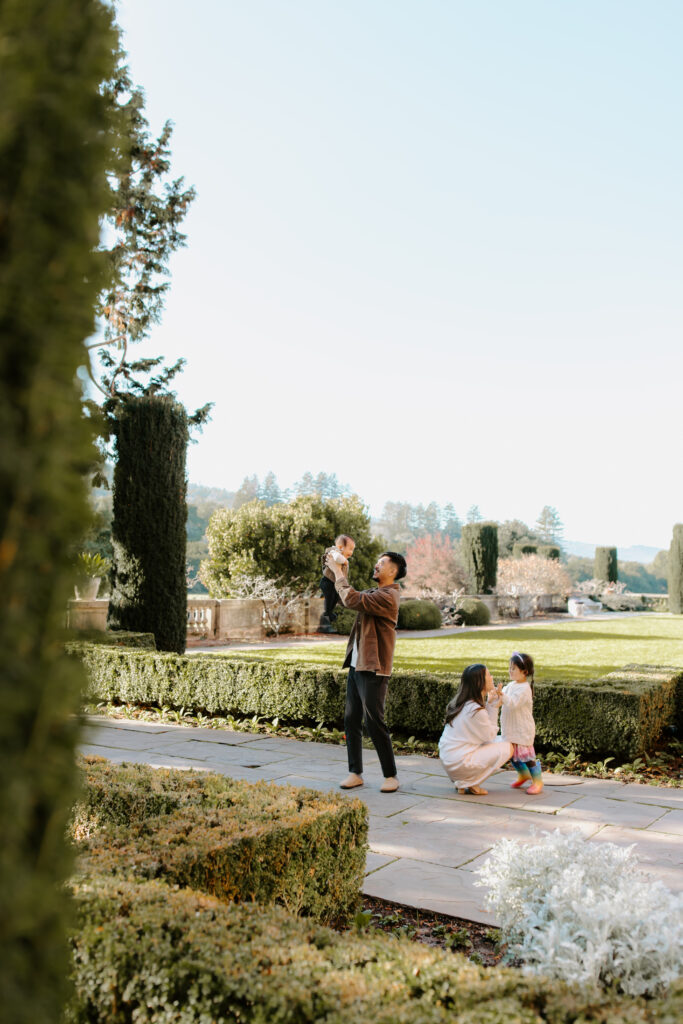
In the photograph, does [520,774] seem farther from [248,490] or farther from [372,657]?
[248,490]

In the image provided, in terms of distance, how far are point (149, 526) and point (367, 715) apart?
737 centimetres

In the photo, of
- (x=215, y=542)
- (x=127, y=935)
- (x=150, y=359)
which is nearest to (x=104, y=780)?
(x=127, y=935)

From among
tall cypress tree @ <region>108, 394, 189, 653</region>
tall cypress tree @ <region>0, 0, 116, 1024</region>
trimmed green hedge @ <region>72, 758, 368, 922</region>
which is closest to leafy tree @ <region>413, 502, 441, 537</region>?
tall cypress tree @ <region>108, 394, 189, 653</region>

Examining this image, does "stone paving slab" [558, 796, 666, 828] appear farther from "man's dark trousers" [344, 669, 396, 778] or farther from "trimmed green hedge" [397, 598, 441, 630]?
"trimmed green hedge" [397, 598, 441, 630]

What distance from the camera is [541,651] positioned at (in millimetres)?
15695

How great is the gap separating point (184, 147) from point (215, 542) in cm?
1033

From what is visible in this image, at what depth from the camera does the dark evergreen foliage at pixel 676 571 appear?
109ft

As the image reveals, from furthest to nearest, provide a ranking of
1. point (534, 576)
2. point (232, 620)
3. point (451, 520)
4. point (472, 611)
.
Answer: point (451, 520) → point (534, 576) → point (472, 611) → point (232, 620)

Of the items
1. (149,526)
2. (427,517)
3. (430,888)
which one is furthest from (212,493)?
(430,888)

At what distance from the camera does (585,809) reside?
529 centimetres

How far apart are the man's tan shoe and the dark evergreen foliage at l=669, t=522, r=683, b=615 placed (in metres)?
31.1

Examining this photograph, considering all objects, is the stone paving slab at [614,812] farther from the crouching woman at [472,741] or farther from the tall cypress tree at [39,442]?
the tall cypress tree at [39,442]

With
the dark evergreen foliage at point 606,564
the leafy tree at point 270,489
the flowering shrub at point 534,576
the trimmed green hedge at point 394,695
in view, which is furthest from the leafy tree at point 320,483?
the trimmed green hedge at point 394,695

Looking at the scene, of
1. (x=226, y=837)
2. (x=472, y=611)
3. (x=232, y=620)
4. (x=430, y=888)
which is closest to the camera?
(x=226, y=837)
